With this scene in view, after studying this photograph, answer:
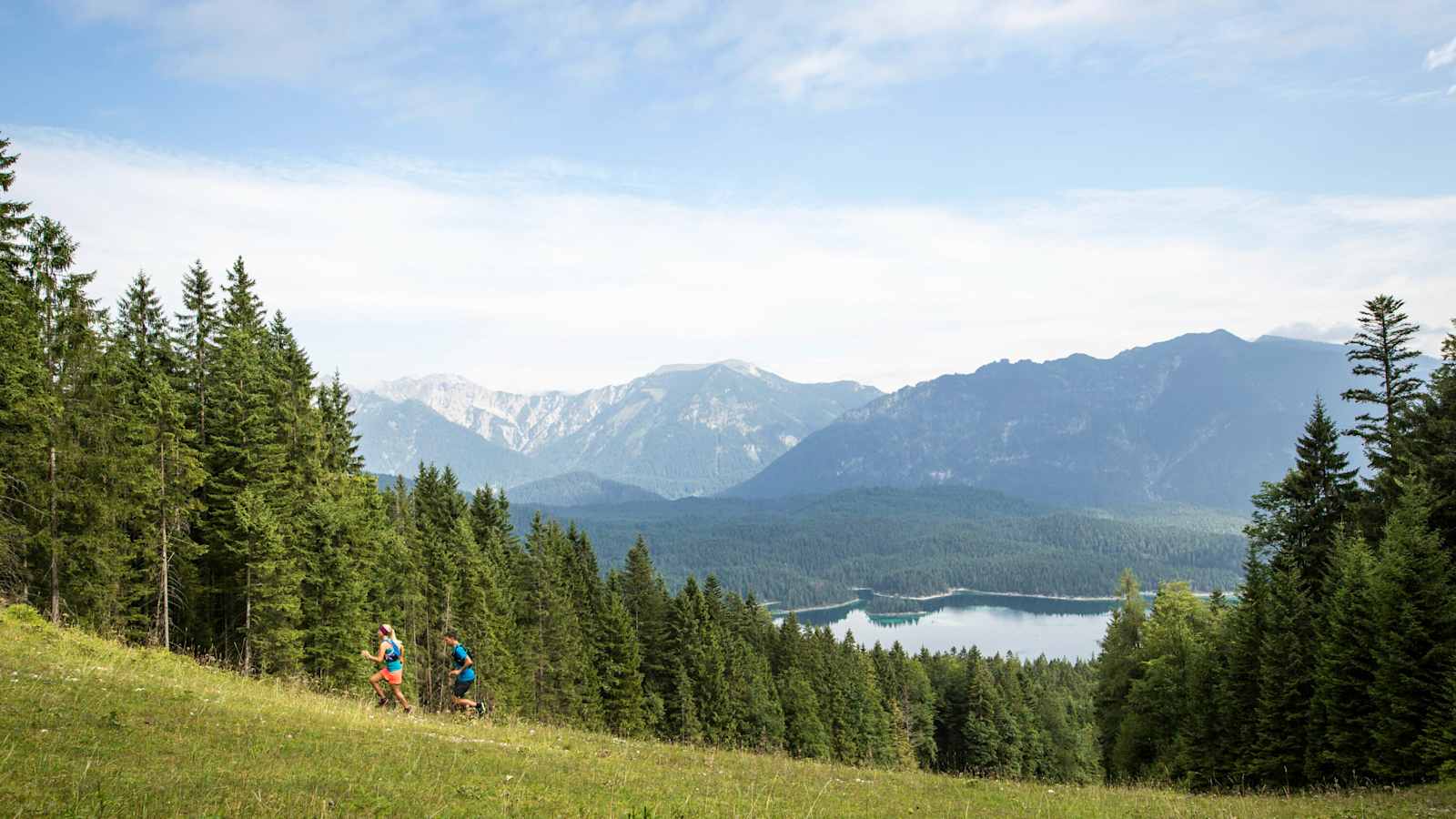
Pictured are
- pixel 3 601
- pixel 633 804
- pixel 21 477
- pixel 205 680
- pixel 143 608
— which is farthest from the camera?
pixel 143 608

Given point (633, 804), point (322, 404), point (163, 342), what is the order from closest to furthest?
point (633, 804), point (163, 342), point (322, 404)

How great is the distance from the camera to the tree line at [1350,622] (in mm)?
27125

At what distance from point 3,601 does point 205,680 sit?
9905 millimetres

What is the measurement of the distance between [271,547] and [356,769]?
2449 cm

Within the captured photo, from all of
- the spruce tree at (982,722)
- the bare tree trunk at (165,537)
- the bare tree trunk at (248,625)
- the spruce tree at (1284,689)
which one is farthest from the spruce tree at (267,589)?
the spruce tree at (982,722)

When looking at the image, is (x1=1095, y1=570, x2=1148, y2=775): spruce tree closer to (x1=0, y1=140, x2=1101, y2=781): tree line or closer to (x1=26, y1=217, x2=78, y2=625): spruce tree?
(x1=0, y1=140, x2=1101, y2=781): tree line

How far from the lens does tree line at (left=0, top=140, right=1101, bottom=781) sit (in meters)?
29.4

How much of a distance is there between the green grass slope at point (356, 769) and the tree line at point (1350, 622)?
7.87 meters

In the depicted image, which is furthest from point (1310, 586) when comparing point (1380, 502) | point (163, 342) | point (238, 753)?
point (163, 342)

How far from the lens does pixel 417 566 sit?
1941 inches

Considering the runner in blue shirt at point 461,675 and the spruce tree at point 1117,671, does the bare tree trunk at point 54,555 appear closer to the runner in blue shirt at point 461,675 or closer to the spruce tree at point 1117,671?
the runner in blue shirt at point 461,675

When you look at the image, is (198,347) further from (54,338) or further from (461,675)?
(461,675)

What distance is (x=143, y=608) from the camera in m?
35.3

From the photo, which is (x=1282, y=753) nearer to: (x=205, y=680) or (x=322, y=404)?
(x=205, y=680)
